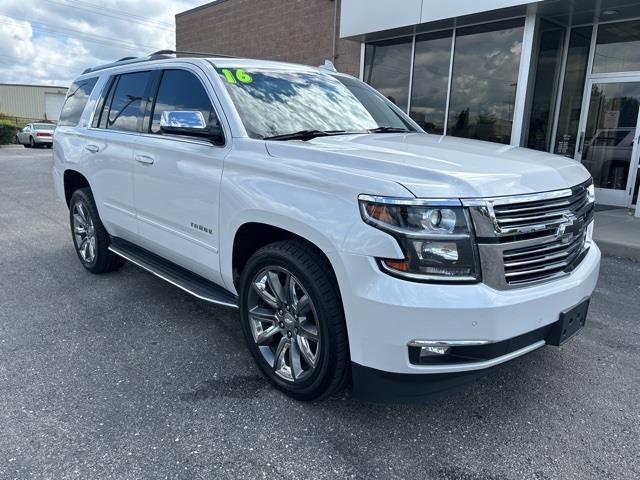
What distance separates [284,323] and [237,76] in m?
1.80

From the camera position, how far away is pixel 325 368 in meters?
2.69

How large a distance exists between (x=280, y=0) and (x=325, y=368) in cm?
1542

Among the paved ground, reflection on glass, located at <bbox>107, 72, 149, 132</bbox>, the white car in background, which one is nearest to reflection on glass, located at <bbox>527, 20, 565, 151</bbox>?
the paved ground

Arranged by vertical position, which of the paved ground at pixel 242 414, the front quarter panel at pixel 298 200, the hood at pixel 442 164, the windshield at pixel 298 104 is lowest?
the paved ground at pixel 242 414

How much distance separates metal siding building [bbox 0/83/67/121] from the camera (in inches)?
2223

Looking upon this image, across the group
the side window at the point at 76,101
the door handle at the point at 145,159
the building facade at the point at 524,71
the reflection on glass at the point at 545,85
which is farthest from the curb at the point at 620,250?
the side window at the point at 76,101

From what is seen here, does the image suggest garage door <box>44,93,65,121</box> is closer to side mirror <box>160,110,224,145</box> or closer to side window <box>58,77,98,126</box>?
side window <box>58,77,98,126</box>

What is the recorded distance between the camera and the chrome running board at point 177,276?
3.46 meters

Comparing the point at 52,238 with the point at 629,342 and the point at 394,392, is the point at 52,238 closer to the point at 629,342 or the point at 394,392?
the point at 394,392

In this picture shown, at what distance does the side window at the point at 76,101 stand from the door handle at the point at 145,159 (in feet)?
5.66

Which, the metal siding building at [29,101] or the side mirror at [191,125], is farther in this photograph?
the metal siding building at [29,101]

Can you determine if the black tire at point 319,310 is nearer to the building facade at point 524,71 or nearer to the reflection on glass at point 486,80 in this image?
the building facade at point 524,71

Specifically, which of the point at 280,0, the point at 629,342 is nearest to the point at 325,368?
the point at 629,342

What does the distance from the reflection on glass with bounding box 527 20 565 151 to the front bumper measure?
8.58m
